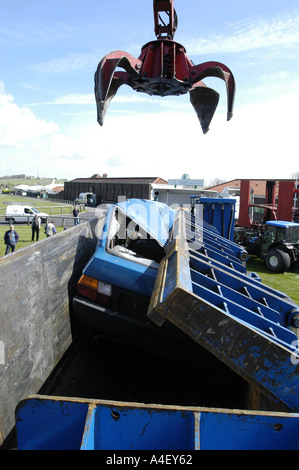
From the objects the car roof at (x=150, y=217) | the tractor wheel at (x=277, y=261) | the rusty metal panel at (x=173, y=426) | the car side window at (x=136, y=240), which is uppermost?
the car roof at (x=150, y=217)

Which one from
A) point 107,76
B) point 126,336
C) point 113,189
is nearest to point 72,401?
point 126,336

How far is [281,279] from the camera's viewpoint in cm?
859

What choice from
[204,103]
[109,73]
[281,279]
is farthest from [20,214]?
[109,73]

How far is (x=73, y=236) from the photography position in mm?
3330

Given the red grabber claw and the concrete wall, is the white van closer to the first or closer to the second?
the red grabber claw

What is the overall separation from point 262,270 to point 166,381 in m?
7.75

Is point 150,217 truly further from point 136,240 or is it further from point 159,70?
point 159,70

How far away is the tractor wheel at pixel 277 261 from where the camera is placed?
9.22 m

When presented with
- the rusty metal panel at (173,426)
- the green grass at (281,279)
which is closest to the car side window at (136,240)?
the rusty metal panel at (173,426)

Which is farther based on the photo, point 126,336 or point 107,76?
point 107,76

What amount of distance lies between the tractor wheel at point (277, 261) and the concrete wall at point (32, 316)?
7.91 meters

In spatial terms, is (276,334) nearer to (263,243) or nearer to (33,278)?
(33,278)

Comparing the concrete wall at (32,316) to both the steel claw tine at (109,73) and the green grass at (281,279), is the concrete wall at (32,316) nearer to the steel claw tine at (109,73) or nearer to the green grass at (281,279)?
the steel claw tine at (109,73)

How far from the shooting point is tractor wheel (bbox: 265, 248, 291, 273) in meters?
9.22
